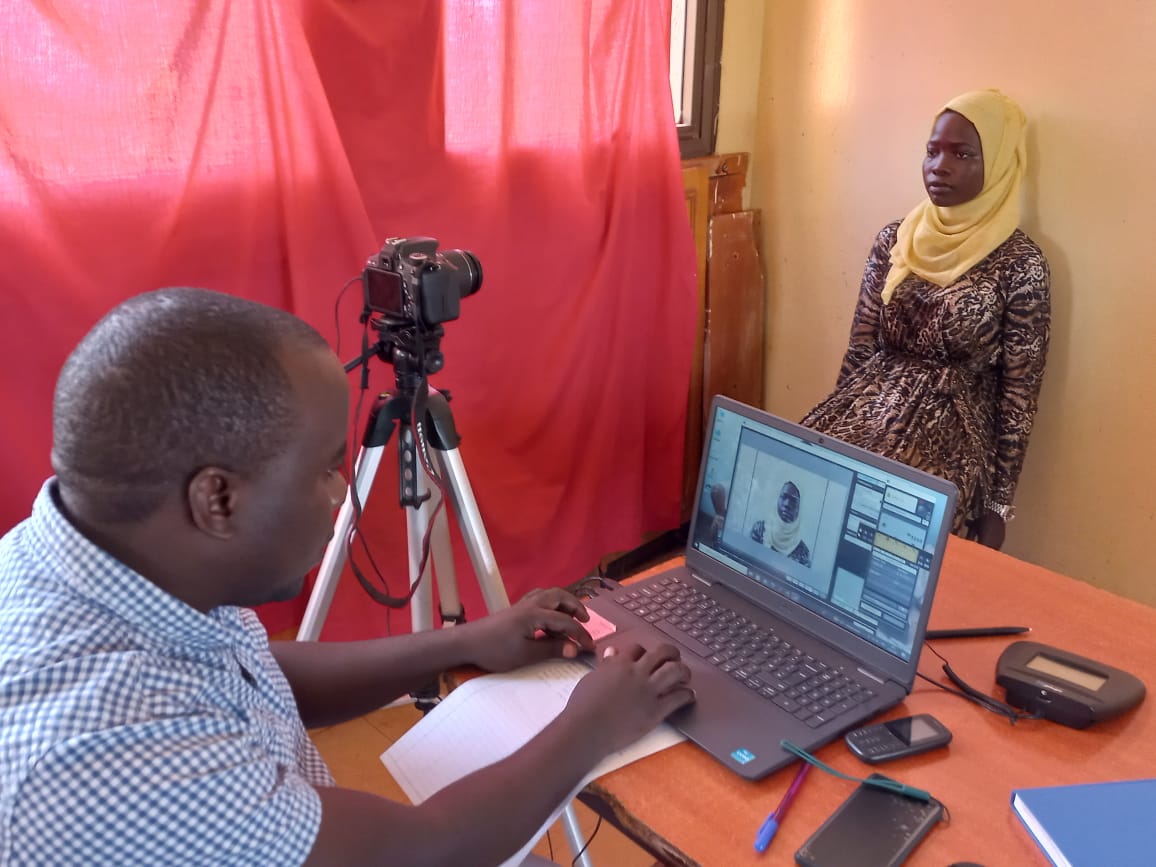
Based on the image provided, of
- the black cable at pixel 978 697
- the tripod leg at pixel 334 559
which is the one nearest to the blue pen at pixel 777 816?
the black cable at pixel 978 697

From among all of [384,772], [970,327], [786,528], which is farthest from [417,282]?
[970,327]

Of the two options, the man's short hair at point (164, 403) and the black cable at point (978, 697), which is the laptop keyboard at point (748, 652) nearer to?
the black cable at point (978, 697)

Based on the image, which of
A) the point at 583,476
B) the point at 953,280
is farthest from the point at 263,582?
the point at 953,280

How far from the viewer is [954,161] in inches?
85.6

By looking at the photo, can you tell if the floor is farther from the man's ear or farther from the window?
the window

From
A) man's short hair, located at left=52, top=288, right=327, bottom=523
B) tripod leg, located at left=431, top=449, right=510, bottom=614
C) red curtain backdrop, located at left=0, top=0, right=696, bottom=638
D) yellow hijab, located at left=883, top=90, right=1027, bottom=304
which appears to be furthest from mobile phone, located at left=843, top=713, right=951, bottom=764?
yellow hijab, located at left=883, top=90, right=1027, bottom=304

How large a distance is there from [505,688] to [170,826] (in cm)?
44

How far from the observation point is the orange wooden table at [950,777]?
0.81 meters

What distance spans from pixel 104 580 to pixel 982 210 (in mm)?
2101

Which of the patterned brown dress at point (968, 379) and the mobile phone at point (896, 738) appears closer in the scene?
the mobile phone at point (896, 738)

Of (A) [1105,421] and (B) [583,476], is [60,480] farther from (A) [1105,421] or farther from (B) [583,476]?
(A) [1105,421]

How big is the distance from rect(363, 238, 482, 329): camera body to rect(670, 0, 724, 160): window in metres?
1.42

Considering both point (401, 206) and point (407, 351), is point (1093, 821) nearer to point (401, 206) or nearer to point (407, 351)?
point (407, 351)

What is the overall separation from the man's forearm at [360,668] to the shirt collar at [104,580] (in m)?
0.32
